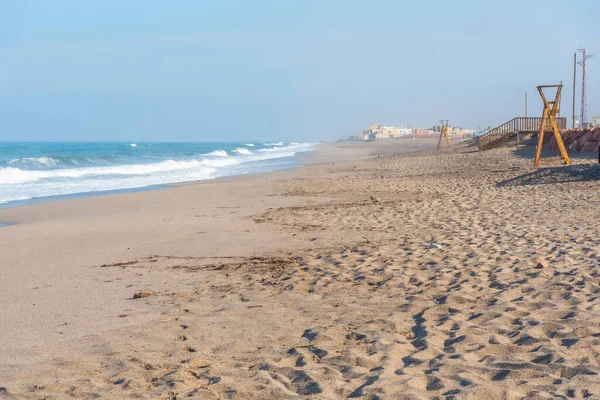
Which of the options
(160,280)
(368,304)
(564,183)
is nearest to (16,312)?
(160,280)

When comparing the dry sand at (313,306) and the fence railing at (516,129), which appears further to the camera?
the fence railing at (516,129)

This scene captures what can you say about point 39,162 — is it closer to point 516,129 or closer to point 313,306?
point 516,129

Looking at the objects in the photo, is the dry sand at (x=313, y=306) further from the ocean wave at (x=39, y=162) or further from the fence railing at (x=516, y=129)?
the ocean wave at (x=39, y=162)

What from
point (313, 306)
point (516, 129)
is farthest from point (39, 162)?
point (313, 306)

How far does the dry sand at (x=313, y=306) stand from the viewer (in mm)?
4094

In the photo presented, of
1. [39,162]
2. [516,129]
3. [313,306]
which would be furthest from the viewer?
[39,162]

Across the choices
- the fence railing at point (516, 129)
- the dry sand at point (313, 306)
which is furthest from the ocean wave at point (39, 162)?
the dry sand at point (313, 306)

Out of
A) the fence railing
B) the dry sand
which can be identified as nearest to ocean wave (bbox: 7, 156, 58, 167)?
the fence railing

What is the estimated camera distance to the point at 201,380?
415 centimetres

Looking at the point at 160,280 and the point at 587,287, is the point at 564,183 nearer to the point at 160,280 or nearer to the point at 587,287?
the point at 587,287

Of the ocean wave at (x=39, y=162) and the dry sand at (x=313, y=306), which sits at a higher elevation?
the ocean wave at (x=39, y=162)

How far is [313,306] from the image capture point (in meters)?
5.89

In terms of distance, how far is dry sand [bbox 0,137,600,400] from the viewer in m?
4.09

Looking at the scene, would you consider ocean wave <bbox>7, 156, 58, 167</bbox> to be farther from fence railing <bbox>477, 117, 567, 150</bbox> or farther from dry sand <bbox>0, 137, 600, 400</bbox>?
dry sand <bbox>0, 137, 600, 400</bbox>
